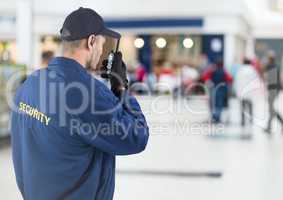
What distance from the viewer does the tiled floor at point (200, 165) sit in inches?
214

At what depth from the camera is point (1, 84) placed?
28.4 feet

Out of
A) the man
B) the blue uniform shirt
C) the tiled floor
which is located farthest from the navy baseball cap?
the tiled floor

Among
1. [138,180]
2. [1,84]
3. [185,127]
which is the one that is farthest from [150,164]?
[185,127]

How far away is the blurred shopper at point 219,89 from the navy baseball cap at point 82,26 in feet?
33.8

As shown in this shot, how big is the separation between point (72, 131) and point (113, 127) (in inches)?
6.1

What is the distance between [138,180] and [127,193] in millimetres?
667

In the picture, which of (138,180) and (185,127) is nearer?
(138,180)

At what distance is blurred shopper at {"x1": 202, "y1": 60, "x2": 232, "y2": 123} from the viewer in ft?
40.0

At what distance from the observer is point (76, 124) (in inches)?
76.2

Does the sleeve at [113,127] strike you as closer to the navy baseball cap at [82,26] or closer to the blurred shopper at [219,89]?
the navy baseball cap at [82,26]

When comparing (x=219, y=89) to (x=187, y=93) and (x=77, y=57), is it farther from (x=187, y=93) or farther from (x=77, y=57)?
(x=77, y=57)

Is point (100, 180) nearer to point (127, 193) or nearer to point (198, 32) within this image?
point (127, 193)

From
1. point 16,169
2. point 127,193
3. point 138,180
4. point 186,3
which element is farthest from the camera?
point 186,3

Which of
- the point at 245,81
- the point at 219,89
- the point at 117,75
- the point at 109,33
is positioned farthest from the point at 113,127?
the point at 219,89
